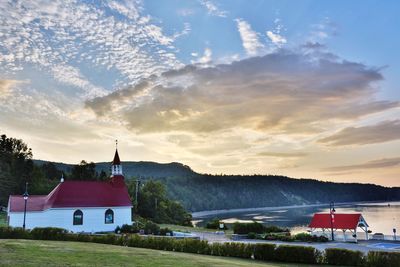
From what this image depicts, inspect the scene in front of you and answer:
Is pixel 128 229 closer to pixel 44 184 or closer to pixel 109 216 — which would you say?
pixel 109 216

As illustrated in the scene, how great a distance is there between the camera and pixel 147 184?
93188 mm

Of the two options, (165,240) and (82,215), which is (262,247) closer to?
(165,240)

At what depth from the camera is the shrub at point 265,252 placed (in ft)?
91.7

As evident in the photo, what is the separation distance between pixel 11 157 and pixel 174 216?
127 feet

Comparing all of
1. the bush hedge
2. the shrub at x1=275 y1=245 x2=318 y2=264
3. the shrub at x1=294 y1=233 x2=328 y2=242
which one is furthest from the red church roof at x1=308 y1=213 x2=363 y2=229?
the shrub at x1=275 y1=245 x2=318 y2=264

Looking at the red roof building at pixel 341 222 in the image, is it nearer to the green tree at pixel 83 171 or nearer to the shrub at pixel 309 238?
the shrub at pixel 309 238

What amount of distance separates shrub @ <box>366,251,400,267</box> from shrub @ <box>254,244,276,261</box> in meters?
6.03

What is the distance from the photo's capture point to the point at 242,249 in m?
29.0

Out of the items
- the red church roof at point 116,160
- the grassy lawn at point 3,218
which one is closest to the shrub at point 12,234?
the grassy lawn at point 3,218

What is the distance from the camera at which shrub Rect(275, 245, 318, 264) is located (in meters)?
26.8

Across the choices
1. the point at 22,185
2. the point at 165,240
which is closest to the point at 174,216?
the point at 22,185

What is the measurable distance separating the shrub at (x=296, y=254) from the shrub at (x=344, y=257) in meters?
0.87

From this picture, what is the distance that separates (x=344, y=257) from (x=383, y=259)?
93.6 inches

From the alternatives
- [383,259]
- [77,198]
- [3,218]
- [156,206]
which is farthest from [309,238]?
[156,206]
